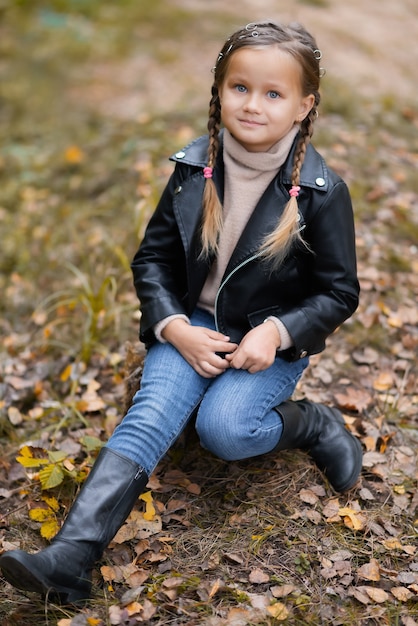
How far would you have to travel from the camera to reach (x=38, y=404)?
3361 mm

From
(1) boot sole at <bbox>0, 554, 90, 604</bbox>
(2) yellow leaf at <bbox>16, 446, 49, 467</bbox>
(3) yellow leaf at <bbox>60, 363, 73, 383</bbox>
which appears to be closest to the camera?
(1) boot sole at <bbox>0, 554, 90, 604</bbox>

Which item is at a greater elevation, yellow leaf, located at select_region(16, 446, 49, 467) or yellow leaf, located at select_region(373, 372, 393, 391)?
yellow leaf, located at select_region(373, 372, 393, 391)

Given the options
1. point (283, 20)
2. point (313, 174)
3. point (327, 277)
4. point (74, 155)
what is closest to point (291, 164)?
point (313, 174)

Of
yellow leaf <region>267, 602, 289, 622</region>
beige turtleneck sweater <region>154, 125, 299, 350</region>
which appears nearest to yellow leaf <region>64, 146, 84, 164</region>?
beige turtleneck sweater <region>154, 125, 299, 350</region>

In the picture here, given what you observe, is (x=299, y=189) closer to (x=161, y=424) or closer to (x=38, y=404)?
(x=161, y=424)

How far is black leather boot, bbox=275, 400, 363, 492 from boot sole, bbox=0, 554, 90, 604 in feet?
2.97

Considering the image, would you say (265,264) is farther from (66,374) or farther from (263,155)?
(66,374)

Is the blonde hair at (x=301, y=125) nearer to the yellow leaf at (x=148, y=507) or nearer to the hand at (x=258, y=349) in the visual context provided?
the hand at (x=258, y=349)

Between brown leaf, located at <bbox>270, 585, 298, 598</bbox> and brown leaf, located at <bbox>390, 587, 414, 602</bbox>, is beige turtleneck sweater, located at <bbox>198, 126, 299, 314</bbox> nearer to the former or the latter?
brown leaf, located at <bbox>270, 585, 298, 598</bbox>

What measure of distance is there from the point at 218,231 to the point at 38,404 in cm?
145

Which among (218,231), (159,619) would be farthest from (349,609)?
(218,231)

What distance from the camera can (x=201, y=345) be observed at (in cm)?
244

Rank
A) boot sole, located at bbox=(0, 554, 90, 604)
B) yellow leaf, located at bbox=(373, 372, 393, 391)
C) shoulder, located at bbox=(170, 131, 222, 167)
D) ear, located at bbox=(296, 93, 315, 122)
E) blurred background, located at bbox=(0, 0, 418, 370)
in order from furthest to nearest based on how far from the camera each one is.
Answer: blurred background, located at bbox=(0, 0, 418, 370) < yellow leaf, located at bbox=(373, 372, 393, 391) < shoulder, located at bbox=(170, 131, 222, 167) < ear, located at bbox=(296, 93, 315, 122) < boot sole, located at bbox=(0, 554, 90, 604)

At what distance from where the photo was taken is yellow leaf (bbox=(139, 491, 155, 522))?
2.54m
